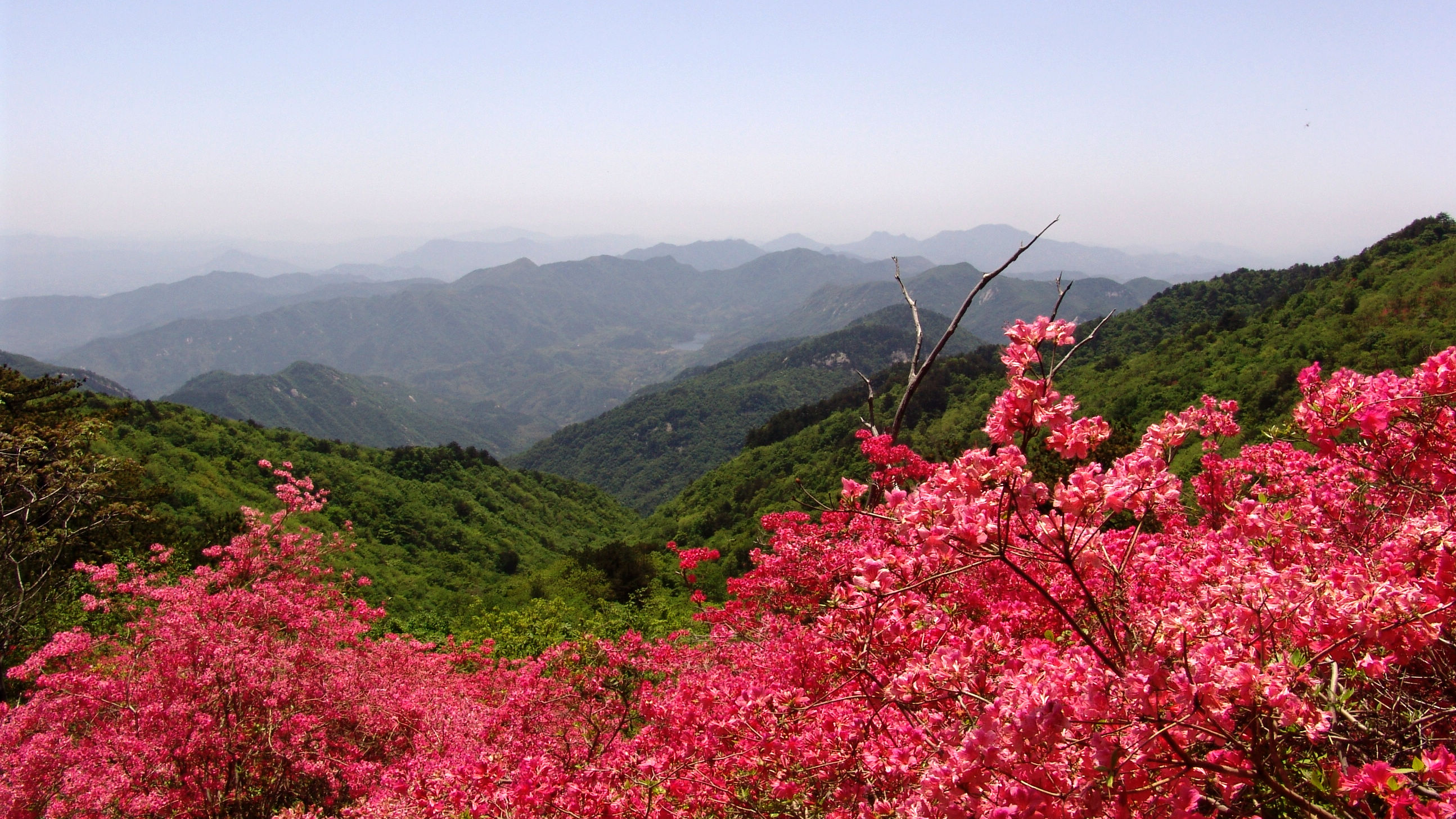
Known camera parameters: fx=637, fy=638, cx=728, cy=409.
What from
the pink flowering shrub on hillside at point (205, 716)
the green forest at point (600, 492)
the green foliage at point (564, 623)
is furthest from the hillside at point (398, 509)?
the pink flowering shrub on hillside at point (205, 716)

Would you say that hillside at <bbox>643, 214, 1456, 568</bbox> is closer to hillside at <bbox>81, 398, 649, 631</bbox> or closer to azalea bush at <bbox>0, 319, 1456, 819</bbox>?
hillside at <bbox>81, 398, 649, 631</bbox>

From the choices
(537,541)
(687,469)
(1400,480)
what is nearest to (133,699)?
(1400,480)

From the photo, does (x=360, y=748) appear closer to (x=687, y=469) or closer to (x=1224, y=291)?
(x=1224, y=291)

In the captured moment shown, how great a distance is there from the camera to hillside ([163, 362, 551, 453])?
143000mm

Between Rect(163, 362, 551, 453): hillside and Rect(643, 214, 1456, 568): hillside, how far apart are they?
125 metres

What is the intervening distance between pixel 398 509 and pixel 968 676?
34.0m

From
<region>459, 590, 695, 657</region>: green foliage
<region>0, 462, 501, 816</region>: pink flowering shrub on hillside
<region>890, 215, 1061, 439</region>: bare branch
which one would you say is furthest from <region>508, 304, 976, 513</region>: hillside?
<region>890, 215, 1061, 439</region>: bare branch

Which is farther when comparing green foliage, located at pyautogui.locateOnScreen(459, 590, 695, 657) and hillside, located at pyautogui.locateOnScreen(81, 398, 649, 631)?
hillside, located at pyautogui.locateOnScreen(81, 398, 649, 631)

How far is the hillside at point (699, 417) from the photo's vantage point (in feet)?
287

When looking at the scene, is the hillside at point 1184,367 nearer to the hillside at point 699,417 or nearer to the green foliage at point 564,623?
the green foliage at point 564,623

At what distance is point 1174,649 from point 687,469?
276 ft

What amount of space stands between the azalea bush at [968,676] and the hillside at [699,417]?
70.3m

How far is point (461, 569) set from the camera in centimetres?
2761

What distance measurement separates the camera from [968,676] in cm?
245
